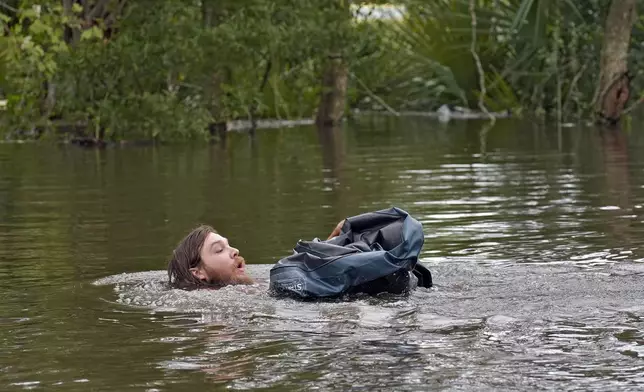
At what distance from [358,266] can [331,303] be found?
284 mm

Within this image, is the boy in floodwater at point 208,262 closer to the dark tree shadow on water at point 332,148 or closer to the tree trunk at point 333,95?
the dark tree shadow on water at point 332,148

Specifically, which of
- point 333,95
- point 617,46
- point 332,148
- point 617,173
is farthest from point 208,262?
point 333,95

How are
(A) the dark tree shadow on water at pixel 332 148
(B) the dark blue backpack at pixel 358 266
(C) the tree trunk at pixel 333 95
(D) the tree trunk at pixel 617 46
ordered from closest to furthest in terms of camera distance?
1. (B) the dark blue backpack at pixel 358 266
2. (A) the dark tree shadow on water at pixel 332 148
3. (D) the tree trunk at pixel 617 46
4. (C) the tree trunk at pixel 333 95

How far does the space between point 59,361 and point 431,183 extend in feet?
36.9

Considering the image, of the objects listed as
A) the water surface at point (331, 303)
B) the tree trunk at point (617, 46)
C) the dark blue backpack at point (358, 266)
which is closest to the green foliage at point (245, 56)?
the tree trunk at point (617, 46)

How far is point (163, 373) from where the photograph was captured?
7.43 metres

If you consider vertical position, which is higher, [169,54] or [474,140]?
[169,54]

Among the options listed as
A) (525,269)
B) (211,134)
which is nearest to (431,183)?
(525,269)

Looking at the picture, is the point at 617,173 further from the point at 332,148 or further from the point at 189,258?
the point at 189,258

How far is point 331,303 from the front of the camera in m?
9.39

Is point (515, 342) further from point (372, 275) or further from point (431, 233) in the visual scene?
point (431, 233)

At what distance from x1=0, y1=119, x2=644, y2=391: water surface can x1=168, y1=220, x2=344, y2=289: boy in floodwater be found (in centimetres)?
19

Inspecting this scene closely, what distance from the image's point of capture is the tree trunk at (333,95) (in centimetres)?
3669

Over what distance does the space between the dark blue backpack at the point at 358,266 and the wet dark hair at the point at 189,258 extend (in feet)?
2.08
